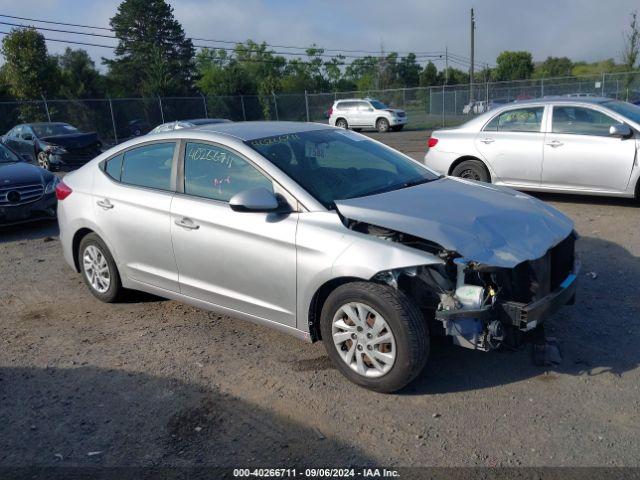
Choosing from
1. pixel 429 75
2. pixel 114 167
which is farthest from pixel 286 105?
pixel 429 75

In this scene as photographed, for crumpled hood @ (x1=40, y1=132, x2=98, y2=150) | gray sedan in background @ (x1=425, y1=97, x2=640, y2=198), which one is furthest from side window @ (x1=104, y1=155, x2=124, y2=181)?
crumpled hood @ (x1=40, y1=132, x2=98, y2=150)

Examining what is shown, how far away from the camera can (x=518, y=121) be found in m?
8.77

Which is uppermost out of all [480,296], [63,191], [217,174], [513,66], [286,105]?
[513,66]

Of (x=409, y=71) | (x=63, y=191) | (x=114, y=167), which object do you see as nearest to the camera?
(x=114, y=167)

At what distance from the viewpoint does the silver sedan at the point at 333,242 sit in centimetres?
354

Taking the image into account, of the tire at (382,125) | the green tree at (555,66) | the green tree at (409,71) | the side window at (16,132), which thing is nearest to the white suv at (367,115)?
the tire at (382,125)

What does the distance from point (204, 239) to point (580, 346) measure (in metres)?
2.85

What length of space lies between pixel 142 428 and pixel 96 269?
239cm

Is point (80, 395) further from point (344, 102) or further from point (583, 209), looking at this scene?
point (344, 102)

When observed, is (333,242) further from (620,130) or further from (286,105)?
(286,105)

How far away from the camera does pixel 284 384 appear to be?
155 inches

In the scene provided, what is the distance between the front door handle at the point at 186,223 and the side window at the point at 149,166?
0.37m

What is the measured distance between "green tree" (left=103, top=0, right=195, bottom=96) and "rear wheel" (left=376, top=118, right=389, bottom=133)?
2561 cm

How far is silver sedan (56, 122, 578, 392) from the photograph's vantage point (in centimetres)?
354
